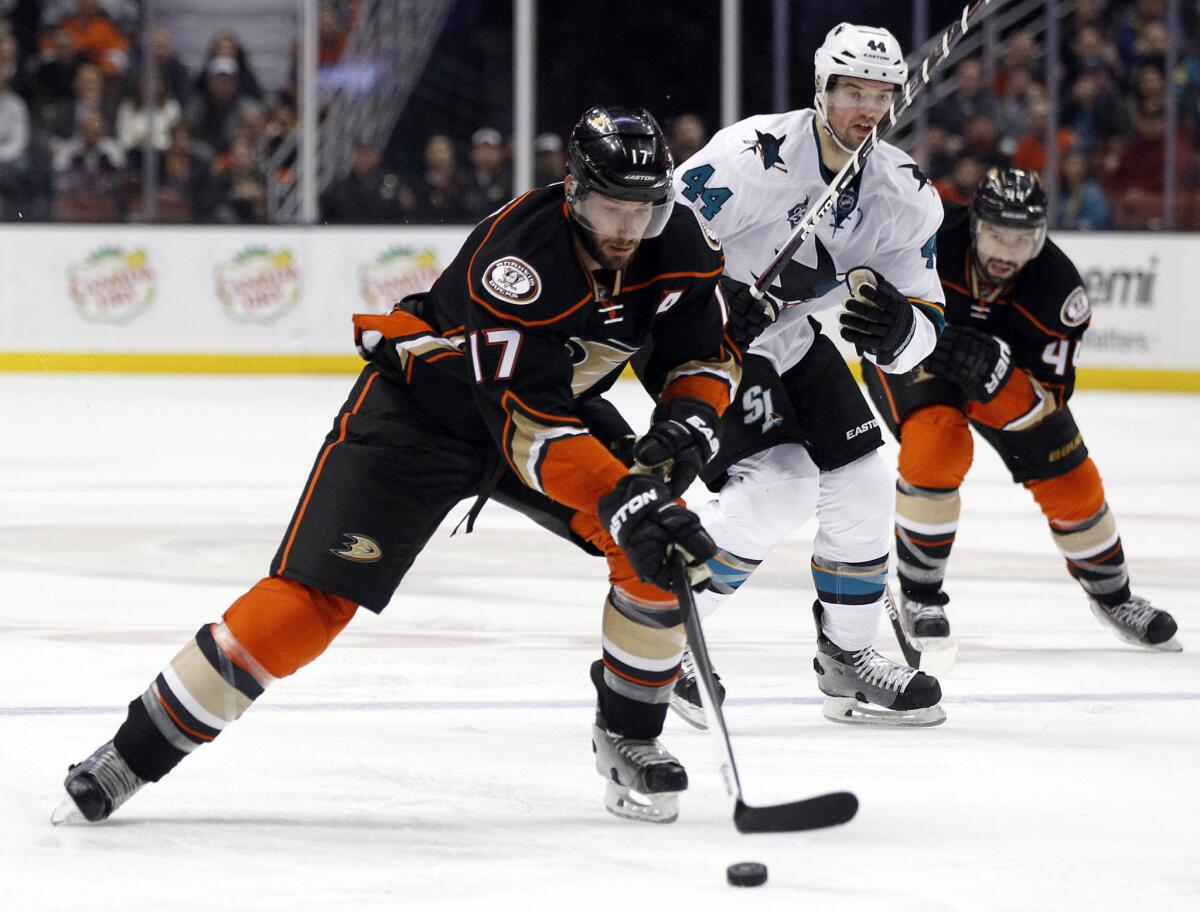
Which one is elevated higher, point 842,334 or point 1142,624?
point 842,334

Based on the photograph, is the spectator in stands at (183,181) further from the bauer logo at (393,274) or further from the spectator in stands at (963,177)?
the spectator in stands at (963,177)

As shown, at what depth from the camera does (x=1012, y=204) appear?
404 centimetres

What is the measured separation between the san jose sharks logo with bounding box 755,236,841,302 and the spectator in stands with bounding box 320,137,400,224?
726 cm

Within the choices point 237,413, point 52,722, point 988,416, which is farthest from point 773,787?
point 237,413

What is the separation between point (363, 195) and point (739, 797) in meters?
8.52

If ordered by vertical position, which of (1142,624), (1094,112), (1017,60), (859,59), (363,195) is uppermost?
(859,59)

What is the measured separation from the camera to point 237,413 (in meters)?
8.55

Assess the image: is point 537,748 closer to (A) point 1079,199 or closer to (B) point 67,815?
(B) point 67,815

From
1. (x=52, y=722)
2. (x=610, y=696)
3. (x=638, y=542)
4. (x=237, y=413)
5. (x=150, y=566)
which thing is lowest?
(x=237, y=413)

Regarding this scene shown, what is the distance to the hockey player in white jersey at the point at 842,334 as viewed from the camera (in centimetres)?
341

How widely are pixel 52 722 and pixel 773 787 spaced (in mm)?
1199

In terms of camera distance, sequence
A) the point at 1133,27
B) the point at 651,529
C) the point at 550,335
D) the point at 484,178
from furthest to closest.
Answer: the point at 484,178 < the point at 1133,27 < the point at 550,335 < the point at 651,529

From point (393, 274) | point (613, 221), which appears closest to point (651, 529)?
point (613, 221)

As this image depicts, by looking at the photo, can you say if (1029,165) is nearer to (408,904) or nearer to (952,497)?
(952,497)
